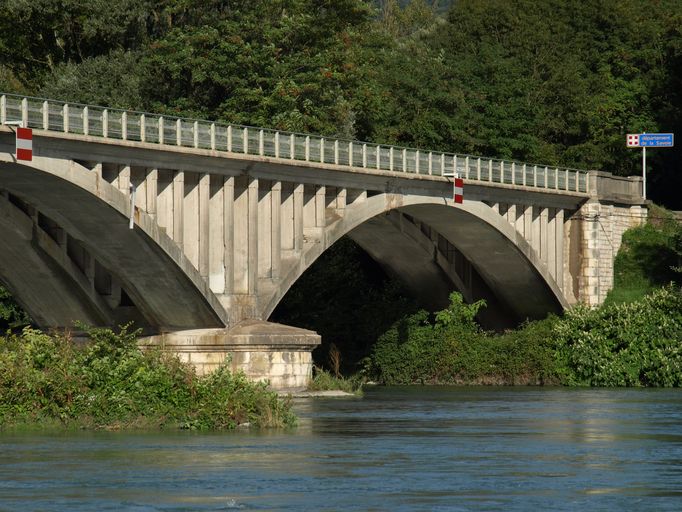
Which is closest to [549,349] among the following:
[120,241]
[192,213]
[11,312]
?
[11,312]

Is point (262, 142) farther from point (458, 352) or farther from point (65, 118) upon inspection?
point (458, 352)

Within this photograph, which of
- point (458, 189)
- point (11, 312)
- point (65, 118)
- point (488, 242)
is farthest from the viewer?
point (488, 242)

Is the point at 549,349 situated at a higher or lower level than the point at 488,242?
lower

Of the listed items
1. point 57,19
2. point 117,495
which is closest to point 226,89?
point 57,19

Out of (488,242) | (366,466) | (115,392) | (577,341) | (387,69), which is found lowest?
(366,466)

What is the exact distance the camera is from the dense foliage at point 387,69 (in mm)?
88312

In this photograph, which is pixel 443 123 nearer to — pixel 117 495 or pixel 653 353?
pixel 653 353

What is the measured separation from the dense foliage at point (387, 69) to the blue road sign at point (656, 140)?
24.5 ft

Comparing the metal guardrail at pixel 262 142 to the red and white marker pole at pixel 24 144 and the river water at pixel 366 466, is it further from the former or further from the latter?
the river water at pixel 366 466

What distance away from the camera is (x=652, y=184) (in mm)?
114062

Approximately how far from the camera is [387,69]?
106 m

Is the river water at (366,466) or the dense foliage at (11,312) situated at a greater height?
the dense foliage at (11,312)

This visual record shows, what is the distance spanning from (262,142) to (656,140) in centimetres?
3569

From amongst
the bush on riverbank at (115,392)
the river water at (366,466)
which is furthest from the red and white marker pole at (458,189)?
the bush on riverbank at (115,392)
